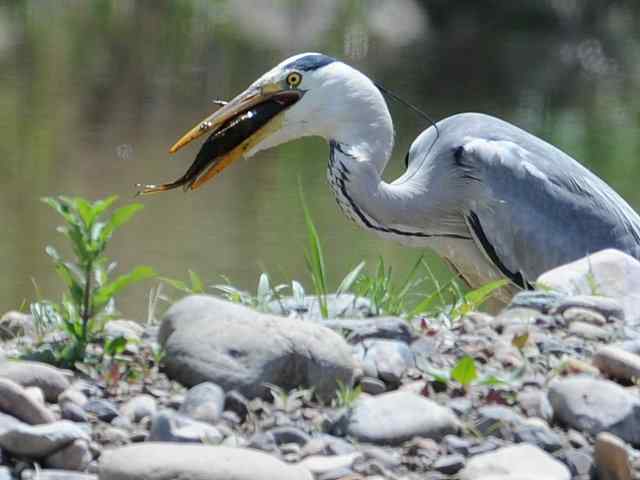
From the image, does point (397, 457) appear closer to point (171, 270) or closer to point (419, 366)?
point (419, 366)

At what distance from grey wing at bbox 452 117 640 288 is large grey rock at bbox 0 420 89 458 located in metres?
2.97

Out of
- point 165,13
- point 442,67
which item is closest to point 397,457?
point 442,67

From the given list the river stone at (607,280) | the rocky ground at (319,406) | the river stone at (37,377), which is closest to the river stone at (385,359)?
the rocky ground at (319,406)

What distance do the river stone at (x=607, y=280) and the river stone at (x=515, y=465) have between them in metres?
1.02

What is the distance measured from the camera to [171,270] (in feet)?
29.9

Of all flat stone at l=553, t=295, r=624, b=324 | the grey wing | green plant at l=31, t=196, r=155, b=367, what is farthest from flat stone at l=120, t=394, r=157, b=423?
the grey wing

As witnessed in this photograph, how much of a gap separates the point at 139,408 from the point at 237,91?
1334 centimetres

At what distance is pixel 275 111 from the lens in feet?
16.8

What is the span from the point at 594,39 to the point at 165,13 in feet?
25.8

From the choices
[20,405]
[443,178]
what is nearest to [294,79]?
[443,178]

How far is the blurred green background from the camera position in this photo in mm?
9938

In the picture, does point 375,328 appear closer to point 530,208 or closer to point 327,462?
point 327,462

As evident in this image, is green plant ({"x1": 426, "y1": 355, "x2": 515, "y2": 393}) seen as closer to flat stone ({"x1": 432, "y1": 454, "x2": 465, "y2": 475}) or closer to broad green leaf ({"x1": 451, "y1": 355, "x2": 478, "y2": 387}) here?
broad green leaf ({"x1": 451, "y1": 355, "x2": 478, "y2": 387})

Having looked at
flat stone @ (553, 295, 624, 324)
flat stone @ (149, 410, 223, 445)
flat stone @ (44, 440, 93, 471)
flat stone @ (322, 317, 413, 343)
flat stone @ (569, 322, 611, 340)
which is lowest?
flat stone @ (44, 440, 93, 471)
